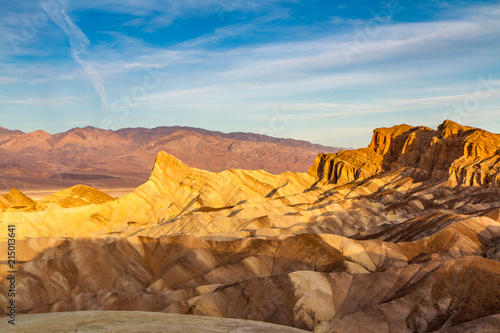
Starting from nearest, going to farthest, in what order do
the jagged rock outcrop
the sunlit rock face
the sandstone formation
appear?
the sunlit rock face → the jagged rock outcrop → the sandstone formation

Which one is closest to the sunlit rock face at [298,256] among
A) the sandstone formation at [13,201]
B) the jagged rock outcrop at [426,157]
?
the jagged rock outcrop at [426,157]

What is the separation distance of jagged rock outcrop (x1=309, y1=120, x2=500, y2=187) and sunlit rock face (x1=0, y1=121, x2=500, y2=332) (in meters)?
0.42

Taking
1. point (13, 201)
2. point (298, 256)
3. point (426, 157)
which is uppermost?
point (426, 157)

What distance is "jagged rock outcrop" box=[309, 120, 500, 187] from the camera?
279 feet

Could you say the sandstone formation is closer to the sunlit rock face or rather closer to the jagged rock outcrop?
the sunlit rock face

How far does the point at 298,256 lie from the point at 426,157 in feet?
213

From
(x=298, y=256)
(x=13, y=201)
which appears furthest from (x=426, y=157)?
(x=13, y=201)

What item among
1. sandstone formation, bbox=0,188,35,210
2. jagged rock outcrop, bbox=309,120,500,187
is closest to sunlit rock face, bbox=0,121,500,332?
jagged rock outcrop, bbox=309,120,500,187

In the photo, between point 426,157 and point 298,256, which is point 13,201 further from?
point 426,157

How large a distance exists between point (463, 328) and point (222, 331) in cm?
1357

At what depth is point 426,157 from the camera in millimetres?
100500

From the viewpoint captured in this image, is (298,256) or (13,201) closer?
(298,256)

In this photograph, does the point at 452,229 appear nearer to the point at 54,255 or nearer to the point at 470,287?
the point at 470,287

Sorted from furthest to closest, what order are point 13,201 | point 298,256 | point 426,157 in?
point 13,201
point 426,157
point 298,256
